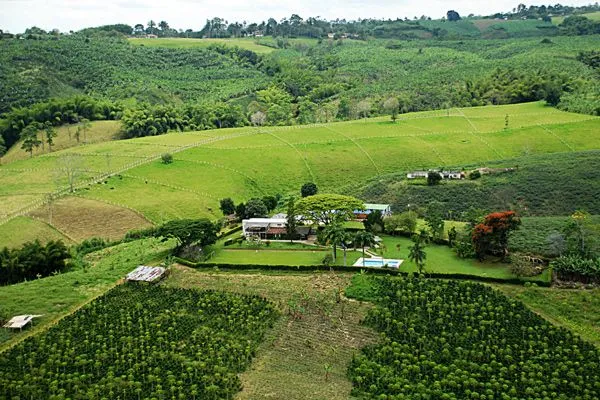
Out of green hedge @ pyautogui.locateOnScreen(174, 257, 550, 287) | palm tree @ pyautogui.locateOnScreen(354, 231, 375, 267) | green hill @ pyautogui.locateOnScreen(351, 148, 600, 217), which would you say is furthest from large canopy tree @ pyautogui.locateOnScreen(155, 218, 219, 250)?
green hill @ pyautogui.locateOnScreen(351, 148, 600, 217)

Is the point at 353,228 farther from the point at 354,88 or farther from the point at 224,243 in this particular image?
the point at 354,88

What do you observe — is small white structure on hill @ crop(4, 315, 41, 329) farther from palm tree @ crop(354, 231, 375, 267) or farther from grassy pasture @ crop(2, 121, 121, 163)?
grassy pasture @ crop(2, 121, 121, 163)

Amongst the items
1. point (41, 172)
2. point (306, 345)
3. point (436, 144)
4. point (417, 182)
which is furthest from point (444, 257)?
point (41, 172)

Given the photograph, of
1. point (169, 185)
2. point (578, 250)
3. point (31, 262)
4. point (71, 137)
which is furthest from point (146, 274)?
point (71, 137)

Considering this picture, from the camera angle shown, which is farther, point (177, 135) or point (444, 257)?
point (177, 135)

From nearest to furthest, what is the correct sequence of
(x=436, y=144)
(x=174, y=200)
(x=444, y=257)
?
(x=444, y=257), (x=174, y=200), (x=436, y=144)
